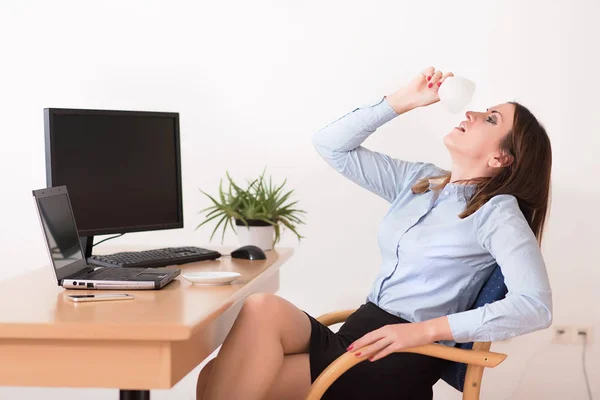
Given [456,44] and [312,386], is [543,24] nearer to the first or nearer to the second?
[456,44]

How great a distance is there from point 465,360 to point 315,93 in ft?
5.57

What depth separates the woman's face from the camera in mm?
2387

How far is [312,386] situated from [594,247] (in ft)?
6.13

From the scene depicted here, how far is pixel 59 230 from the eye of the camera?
2131 mm

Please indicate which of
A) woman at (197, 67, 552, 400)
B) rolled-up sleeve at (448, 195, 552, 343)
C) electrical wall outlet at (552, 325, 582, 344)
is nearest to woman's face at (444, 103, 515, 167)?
woman at (197, 67, 552, 400)

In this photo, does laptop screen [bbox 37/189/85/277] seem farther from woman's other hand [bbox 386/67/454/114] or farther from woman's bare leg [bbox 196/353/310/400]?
woman's other hand [bbox 386/67/454/114]

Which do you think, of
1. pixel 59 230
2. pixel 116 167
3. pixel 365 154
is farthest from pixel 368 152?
pixel 59 230

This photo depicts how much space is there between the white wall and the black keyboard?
2.76 feet

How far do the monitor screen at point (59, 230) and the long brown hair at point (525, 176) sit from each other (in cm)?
107

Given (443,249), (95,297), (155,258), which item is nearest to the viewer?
(95,297)

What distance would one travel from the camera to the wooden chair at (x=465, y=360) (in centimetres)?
200

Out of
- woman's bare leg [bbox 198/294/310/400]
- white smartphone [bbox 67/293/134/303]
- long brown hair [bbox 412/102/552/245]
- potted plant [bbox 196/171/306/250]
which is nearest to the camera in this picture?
white smartphone [bbox 67/293/134/303]

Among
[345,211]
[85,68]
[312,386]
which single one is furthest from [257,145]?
[312,386]

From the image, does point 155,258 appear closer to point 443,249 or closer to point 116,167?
point 116,167
